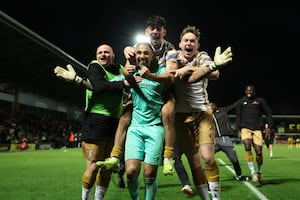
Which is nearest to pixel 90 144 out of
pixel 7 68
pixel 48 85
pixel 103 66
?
pixel 103 66

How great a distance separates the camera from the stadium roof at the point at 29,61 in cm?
2427

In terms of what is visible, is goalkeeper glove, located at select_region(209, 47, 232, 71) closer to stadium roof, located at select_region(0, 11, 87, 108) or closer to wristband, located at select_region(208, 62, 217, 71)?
wristband, located at select_region(208, 62, 217, 71)

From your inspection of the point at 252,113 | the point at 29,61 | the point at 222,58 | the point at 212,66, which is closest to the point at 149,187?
the point at 212,66

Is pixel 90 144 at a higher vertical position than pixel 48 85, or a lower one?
lower

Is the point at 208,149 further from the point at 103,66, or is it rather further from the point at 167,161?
the point at 103,66

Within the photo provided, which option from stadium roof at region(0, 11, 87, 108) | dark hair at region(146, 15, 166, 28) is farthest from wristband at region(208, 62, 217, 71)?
stadium roof at region(0, 11, 87, 108)

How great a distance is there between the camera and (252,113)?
32.4 feet

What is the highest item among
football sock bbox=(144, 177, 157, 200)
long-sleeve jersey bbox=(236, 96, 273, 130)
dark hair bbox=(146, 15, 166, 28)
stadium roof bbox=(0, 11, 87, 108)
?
stadium roof bbox=(0, 11, 87, 108)

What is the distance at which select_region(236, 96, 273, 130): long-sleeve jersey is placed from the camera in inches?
386

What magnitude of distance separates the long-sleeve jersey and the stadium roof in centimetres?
1524

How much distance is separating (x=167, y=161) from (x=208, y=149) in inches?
37.3

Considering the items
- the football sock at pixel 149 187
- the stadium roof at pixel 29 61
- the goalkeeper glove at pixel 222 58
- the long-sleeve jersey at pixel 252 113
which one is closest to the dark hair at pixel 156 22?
the goalkeeper glove at pixel 222 58

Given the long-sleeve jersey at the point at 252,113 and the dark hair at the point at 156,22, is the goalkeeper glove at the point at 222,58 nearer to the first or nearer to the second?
the dark hair at the point at 156,22

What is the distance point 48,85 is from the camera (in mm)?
42219
